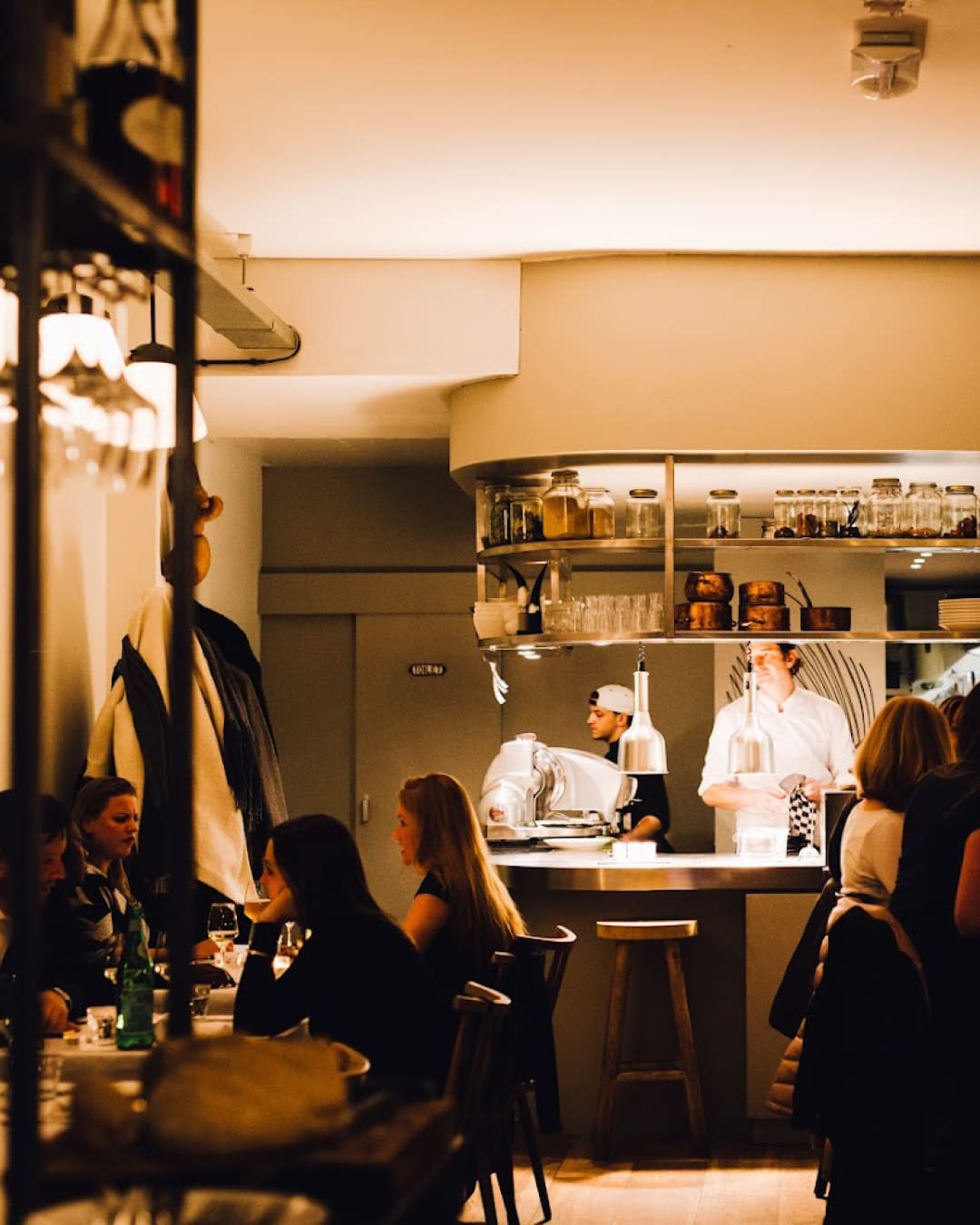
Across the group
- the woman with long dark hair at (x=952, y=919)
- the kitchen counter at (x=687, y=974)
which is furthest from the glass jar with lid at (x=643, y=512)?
the woman with long dark hair at (x=952, y=919)

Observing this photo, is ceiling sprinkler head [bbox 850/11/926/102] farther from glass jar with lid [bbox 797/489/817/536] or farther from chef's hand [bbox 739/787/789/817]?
chef's hand [bbox 739/787/789/817]

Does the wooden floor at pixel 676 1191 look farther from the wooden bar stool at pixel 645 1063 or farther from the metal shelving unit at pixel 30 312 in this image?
the metal shelving unit at pixel 30 312

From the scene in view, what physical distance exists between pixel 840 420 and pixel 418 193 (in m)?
1.73

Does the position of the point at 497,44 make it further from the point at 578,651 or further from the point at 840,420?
the point at 578,651

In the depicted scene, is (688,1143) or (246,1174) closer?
(246,1174)

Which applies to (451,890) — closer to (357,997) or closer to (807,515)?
(357,997)

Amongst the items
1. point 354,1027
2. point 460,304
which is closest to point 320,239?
point 460,304

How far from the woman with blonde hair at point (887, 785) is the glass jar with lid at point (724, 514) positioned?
5.24 feet

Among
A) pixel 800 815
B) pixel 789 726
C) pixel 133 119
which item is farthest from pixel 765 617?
pixel 133 119

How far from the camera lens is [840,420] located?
5.69 m

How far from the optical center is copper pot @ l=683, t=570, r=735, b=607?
5.86 m

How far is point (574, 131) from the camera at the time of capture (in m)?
4.39

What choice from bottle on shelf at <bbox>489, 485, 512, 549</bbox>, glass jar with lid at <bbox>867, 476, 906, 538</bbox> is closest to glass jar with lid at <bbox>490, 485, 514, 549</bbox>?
bottle on shelf at <bbox>489, 485, 512, 549</bbox>

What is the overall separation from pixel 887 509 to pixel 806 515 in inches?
11.3
